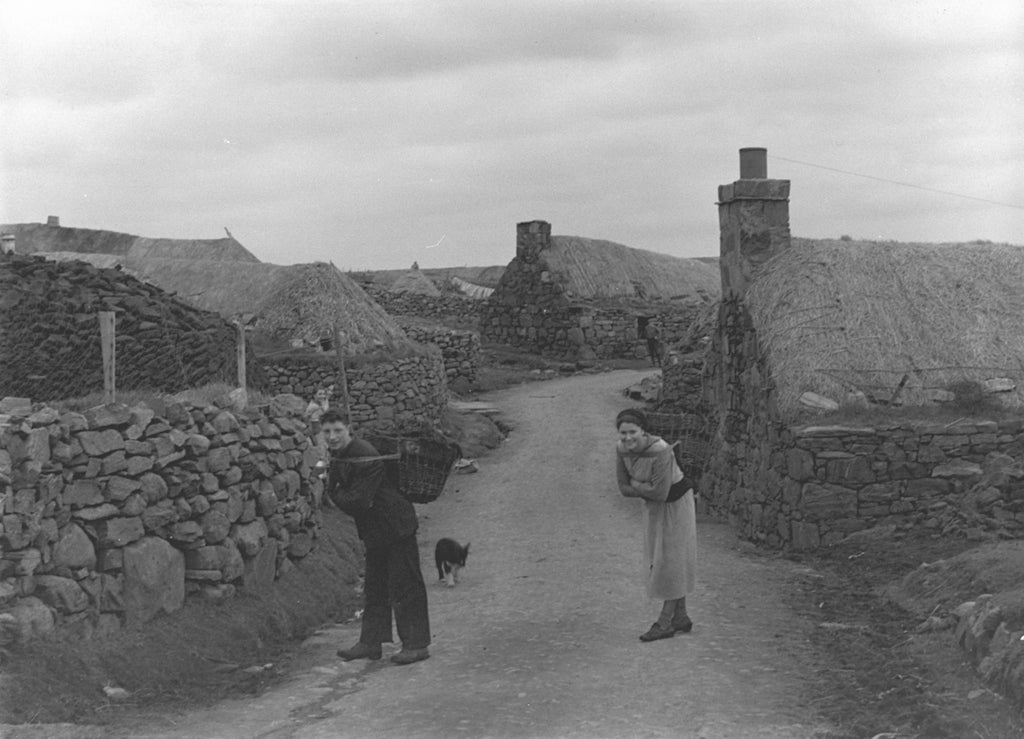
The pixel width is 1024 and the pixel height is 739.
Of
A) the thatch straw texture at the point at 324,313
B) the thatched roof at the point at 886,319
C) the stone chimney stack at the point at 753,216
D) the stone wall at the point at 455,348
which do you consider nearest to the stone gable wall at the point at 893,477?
the thatched roof at the point at 886,319

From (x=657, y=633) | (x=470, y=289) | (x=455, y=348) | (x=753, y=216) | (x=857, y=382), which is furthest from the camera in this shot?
(x=470, y=289)

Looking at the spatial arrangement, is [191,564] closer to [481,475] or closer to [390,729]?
[390,729]

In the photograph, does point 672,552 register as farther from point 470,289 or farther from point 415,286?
point 470,289

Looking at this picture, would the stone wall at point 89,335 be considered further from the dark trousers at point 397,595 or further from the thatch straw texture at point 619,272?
the thatch straw texture at point 619,272

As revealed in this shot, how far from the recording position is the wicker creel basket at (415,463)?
859 cm

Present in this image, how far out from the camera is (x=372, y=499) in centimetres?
829

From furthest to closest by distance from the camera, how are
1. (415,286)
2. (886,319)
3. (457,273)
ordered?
(457,273), (415,286), (886,319)

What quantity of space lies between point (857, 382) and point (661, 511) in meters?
5.60

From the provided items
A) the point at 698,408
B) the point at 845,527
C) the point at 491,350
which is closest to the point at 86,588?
the point at 845,527

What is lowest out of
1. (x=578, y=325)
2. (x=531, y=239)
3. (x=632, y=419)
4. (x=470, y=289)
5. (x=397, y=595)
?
(x=397, y=595)

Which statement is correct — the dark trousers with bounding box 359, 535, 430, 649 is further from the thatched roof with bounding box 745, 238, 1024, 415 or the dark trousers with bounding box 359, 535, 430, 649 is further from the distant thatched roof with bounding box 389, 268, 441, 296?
the distant thatched roof with bounding box 389, 268, 441, 296

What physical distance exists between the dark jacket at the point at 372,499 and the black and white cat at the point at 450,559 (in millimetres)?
3212

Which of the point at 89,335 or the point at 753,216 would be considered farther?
the point at 753,216

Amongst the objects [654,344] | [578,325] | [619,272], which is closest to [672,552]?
[654,344]
